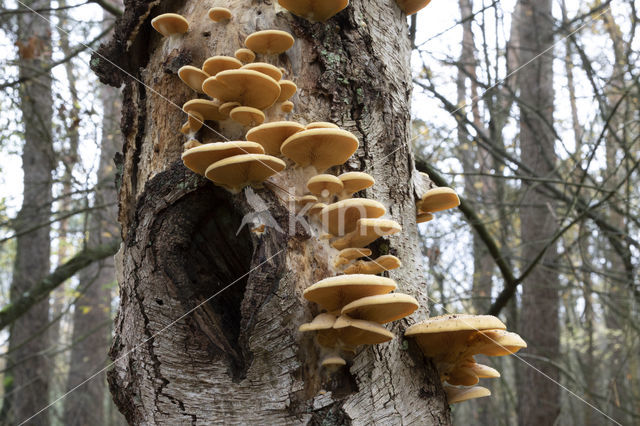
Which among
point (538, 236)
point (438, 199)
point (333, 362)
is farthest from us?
point (538, 236)

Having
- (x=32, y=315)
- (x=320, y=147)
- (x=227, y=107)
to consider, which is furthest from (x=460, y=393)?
(x=32, y=315)

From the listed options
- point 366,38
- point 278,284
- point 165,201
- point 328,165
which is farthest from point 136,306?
point 366,38

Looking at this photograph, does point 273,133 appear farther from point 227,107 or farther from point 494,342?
point 494,342

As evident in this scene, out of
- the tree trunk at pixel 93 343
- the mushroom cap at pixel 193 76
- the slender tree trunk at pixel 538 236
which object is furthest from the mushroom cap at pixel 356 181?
the tree trunk at pixel 93 343

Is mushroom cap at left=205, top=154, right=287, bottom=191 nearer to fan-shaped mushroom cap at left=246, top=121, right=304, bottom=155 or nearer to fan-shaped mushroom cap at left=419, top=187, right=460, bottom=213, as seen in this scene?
fan-shaped mushroom cap at left=246, top=121, right=304, bottom=155

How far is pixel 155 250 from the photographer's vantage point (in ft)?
7.06

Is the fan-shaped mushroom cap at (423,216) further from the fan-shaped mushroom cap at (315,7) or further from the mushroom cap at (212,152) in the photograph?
the fan-shaped mushroom cap at (315,7)

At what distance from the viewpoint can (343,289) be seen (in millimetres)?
1886

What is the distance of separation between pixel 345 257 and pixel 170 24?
1511 mm

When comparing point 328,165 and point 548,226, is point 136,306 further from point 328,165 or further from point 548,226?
point 548,226

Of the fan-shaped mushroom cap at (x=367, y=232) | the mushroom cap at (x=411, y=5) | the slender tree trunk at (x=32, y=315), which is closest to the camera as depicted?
the fan-shaped mushroom cap at (x=367, y=232)

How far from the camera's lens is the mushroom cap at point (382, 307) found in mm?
1809

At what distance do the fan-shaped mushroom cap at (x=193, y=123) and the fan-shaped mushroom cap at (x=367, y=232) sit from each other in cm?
88


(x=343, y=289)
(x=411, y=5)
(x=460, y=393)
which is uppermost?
(x=411, y=5)
